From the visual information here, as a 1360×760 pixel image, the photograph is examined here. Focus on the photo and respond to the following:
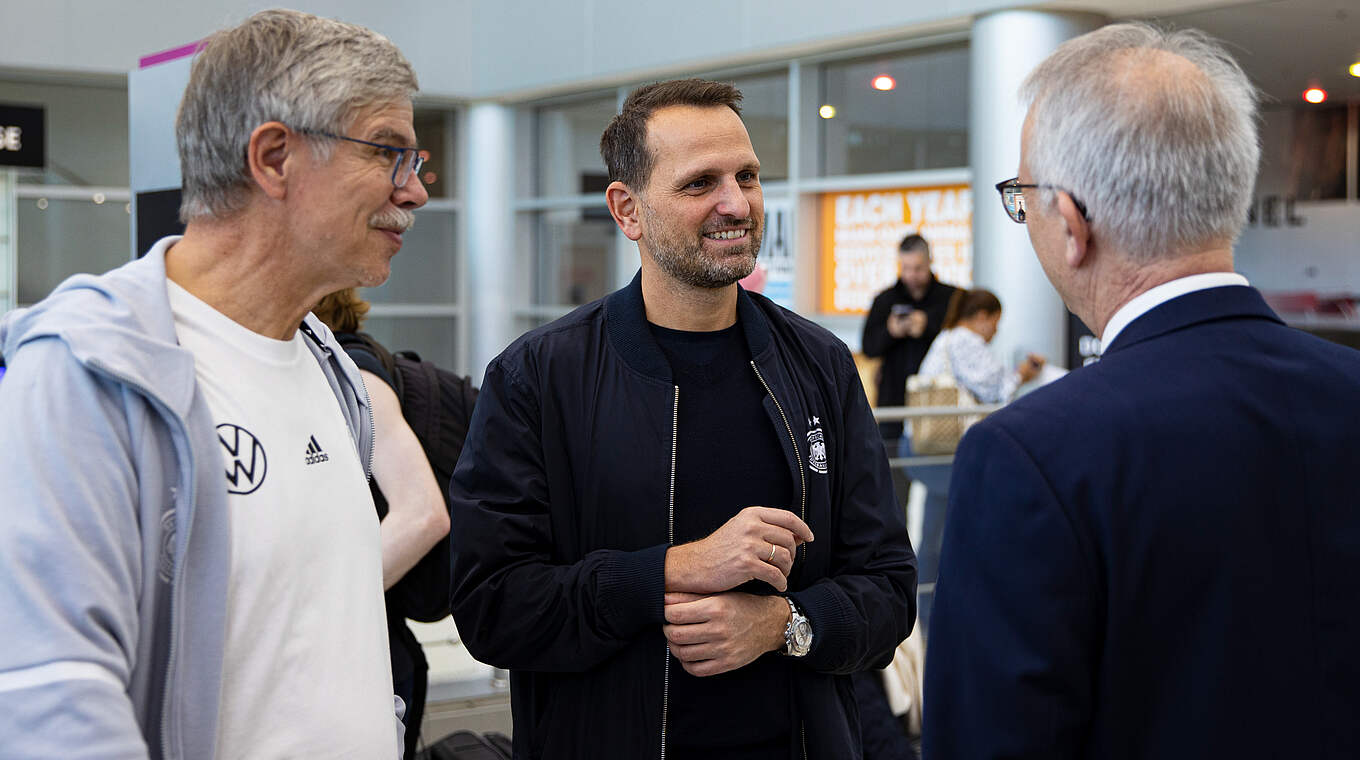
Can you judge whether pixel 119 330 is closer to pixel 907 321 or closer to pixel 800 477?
pixel 800 477

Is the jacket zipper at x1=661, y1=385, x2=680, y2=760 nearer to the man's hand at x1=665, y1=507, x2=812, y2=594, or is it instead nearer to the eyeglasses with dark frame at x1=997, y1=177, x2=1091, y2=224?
the man's hand at x1=665, y1=507, x2=812, y2=594

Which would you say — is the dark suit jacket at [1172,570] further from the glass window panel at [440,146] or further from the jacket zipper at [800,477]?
the glass window panel at [440,146]

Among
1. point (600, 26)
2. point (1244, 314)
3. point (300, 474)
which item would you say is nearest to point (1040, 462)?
point (1244, 314)

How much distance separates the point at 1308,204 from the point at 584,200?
7.81 meters

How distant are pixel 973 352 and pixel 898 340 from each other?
46.9 inches

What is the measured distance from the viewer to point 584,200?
12.3m

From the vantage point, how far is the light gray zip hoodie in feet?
4.08

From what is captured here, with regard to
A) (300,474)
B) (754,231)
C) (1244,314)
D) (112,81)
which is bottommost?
(300,474)

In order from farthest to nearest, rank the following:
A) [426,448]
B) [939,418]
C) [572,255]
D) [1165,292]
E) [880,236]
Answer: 1. [572,255]
2. [880,236]
3. [939,418]
4. [426,448]
5. [1165,292]

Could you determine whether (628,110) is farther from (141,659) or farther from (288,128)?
(141,659)

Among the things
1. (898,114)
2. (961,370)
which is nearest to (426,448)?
(961,370)

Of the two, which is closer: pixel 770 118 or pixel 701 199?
pixel 701 199

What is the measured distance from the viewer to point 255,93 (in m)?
1.57

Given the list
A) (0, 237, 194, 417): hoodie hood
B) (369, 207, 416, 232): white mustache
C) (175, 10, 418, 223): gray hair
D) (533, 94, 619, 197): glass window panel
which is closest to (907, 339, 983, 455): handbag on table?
(369, 207, 416, 232): white mustache
